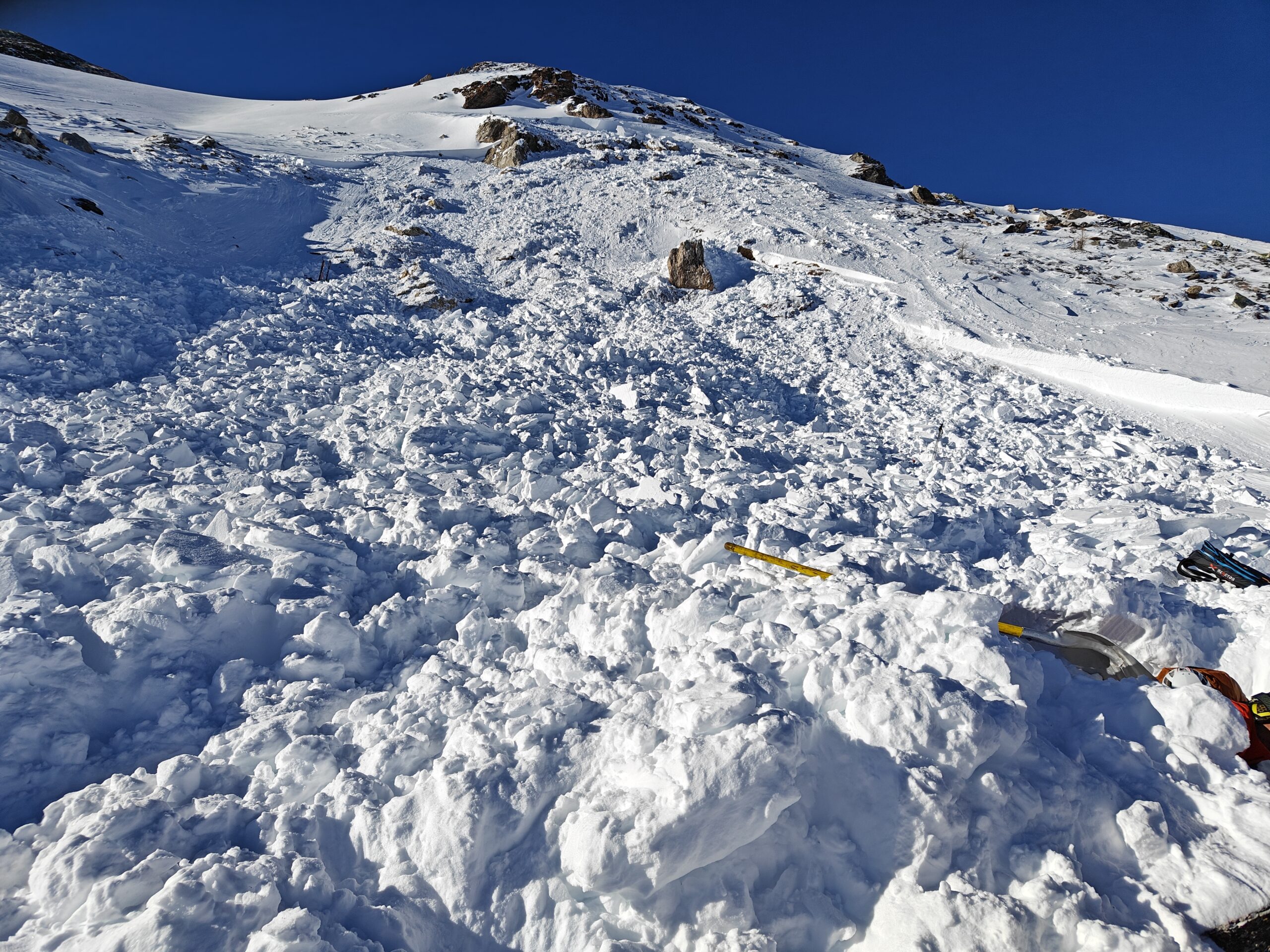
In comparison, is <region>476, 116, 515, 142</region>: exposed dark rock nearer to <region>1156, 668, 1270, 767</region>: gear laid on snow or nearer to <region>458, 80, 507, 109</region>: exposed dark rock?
<region>458, 80, 507, 109</region>: exposed dark rock

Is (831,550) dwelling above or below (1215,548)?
below

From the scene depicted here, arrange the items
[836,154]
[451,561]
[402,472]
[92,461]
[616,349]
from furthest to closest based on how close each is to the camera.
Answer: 1. [836,154]
2. [616,349]
3. [402,472]
4. [92,461]
5. [451,561]

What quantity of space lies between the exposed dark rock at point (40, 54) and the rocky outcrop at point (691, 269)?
119ft

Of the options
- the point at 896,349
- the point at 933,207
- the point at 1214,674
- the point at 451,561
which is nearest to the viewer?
the point at 1214,674

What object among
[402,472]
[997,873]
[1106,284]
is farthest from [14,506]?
[1106,284]

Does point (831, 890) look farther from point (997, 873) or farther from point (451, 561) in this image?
point (451, 561)

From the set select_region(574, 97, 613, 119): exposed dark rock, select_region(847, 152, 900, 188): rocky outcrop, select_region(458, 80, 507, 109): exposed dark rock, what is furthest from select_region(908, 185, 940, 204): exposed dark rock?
select_region(458, 80, 507, 109): exposed dark rock

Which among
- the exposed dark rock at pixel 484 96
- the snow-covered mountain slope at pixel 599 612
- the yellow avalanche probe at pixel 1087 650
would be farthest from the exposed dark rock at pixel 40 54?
the yellow avalanche probe at pixel 1087 650

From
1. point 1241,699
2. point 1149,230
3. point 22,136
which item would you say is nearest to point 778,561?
point 1241,699

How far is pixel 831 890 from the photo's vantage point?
2641mm

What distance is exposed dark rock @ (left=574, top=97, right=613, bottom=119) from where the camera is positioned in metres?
27.8

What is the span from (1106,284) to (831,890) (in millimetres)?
15806

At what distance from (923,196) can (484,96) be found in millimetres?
21174

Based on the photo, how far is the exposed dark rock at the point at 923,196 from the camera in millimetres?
23641
